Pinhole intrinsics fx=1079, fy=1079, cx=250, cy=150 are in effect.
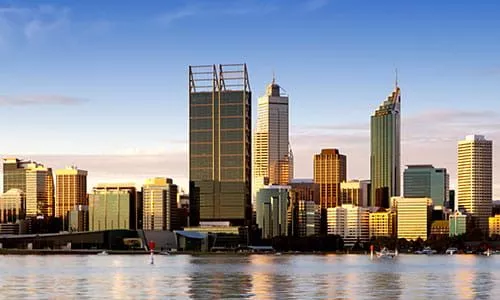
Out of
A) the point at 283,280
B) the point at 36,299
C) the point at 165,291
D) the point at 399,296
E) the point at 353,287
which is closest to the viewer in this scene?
the point at 36,299

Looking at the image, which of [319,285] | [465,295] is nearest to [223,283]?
[319,285]

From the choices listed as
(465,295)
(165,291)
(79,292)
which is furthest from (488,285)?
(79,292)

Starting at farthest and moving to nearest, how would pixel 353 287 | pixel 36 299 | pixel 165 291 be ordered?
1. pixel 353 287
2. pixel 165 291
3. pixel 36 299

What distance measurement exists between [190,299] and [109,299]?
16.2ft

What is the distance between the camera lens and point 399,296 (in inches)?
2751

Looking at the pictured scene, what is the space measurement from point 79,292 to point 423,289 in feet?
82.0

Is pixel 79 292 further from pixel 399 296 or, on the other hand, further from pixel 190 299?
pixel 399 296

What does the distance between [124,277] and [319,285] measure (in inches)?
887

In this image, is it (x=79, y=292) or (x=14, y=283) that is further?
(x=14, y=283)

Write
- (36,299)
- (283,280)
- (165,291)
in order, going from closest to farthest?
(36,299) < (165,291) < (283,280)

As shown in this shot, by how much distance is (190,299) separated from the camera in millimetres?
66062

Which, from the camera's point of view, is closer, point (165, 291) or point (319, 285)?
point (165, 291)

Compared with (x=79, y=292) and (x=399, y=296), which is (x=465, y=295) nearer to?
(x=399, y=296)

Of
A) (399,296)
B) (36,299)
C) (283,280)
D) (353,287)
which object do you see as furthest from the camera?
(283,280)
